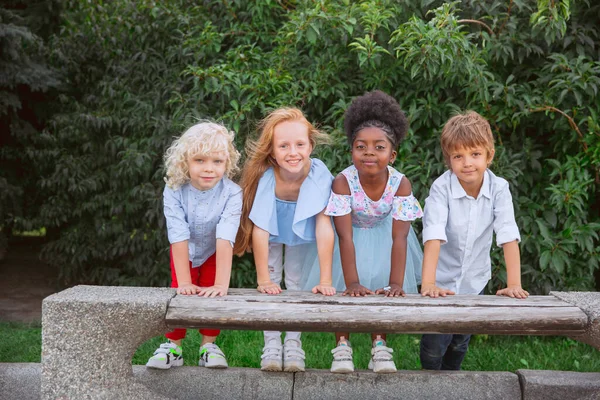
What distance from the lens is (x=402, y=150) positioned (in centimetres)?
447

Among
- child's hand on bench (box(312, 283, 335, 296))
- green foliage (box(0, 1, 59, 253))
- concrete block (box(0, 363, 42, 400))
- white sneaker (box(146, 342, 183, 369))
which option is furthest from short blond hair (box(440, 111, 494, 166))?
green foliage (box(0, 1, 59, 253))

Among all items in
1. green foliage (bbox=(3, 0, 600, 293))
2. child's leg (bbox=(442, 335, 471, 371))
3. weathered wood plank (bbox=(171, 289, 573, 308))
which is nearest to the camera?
weathered wood plank (bbox=(171, 289, 573, 308))

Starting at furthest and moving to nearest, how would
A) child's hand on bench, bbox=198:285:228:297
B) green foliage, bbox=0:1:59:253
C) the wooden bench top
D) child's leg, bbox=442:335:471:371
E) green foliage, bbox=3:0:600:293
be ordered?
1. green foliage, bbox=0:1:59:253
2. green foliage, bbox=3:0:600:293
3. child's leg, bbox=442:335:471:371
4. child's hand on bench, bbox=198:285:228:297
5. the wooden bench top

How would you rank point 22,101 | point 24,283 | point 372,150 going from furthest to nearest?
point 24,283 → point 22,101 → point 372,150

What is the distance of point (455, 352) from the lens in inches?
148

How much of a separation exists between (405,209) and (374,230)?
0.90 feet

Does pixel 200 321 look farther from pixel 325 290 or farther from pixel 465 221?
pixel 465 221

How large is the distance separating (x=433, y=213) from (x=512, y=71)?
1786 mm

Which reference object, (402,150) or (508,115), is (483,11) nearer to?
(508,115)

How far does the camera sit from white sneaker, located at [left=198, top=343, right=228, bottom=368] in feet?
11.3

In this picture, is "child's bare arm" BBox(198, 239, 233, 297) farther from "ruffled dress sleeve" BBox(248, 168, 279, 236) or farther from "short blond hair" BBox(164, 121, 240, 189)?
"short blond hair" BBox(164, 121, 240, 189)

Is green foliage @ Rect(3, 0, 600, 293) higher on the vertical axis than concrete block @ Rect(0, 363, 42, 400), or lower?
higher

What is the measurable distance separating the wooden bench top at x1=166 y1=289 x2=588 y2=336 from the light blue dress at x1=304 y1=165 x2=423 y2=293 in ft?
1.78

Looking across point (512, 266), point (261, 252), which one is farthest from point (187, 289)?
point (512, 266)
